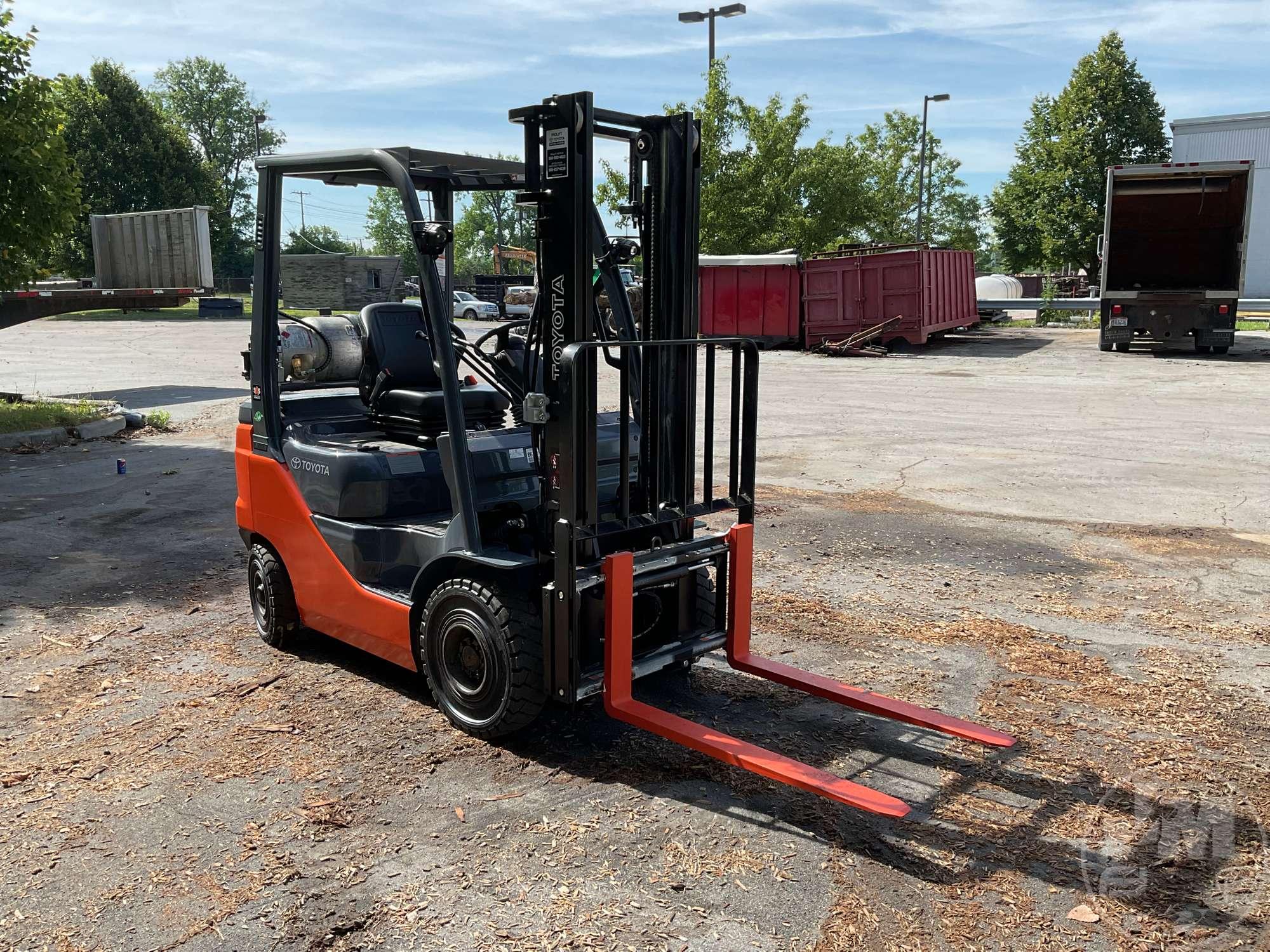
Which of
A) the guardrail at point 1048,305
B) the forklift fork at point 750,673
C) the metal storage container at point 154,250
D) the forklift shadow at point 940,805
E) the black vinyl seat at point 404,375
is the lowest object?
the forklift shadow at point 940,805

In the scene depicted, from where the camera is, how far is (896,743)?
459 centimetres

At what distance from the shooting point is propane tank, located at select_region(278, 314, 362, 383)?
5.48 m

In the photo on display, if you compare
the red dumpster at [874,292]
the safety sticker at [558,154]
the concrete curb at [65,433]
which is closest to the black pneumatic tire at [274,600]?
the safety sticker at [558,154]

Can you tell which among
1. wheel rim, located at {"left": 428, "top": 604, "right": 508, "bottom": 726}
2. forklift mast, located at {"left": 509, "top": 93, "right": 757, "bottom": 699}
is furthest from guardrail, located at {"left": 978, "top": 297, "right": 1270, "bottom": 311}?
wheel rim, located at {"left": 428, "top": 604, "right": 508, "bottom": 726}

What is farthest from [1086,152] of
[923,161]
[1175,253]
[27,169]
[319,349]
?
[319,349]

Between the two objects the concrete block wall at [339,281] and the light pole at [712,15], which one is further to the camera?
the light pole at [712,15]

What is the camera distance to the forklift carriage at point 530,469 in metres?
4.23

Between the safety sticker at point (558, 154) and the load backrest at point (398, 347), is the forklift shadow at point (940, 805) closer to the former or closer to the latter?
the load backrest at point (398, 347)

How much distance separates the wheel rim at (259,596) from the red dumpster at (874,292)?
20314mm

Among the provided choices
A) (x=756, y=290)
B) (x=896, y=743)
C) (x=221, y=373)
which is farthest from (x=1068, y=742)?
(x=756, y=290)

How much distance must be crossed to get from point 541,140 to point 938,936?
324 centimetres

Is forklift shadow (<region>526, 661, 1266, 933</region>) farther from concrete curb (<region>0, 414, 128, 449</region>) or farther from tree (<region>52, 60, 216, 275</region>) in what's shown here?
tree (<region>52, 60, 216, 275</region>)

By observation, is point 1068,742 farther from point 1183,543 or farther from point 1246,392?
point 1246,392

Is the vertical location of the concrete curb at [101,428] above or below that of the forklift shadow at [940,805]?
above
